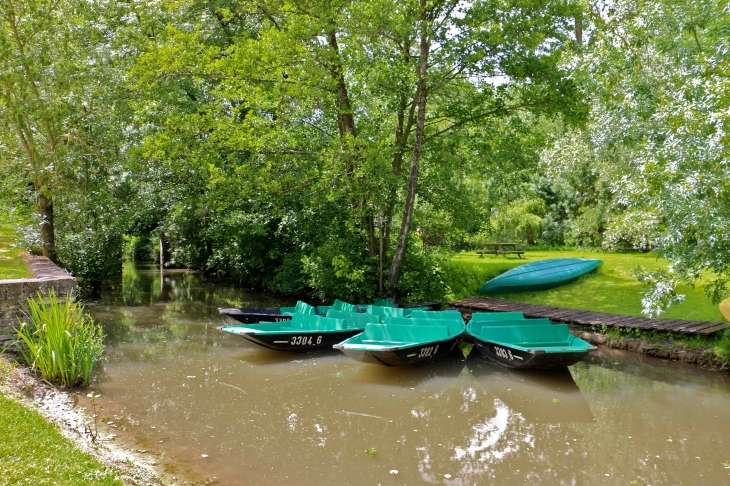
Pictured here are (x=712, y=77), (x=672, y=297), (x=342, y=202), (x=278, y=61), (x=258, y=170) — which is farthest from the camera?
(x=342, y=202)

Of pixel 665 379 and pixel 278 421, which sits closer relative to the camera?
pixel 278 421

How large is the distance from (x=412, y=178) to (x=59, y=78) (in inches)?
355

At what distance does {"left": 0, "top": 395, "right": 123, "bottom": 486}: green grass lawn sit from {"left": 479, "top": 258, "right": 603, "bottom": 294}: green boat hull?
11750 mm

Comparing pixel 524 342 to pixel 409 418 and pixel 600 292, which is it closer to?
pixel 409 418

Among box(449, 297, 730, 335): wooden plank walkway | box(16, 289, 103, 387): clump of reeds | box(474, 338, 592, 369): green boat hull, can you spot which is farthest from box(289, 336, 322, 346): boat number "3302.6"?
box(449, 297, 730, 335): wooden plank walkway

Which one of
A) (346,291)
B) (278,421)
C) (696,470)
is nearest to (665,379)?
(696,470)

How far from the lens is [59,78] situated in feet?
45.9

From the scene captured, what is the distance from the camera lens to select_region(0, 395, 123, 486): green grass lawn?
13.7 feet

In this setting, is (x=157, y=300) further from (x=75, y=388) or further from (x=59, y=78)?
(x=75, y=388)

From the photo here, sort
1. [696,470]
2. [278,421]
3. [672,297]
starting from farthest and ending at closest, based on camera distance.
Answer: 1. [672,297]
2. [278,421]
3. [696,470]

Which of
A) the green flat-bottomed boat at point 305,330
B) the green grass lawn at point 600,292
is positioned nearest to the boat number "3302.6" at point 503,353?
the green flat-bottomed boat at point 305,330

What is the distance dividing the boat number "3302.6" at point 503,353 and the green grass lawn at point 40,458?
20.1ft

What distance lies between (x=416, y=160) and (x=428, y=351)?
5.66 meters

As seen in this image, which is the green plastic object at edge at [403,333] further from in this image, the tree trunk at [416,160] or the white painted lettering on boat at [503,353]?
the tree trunk at [416,160]
